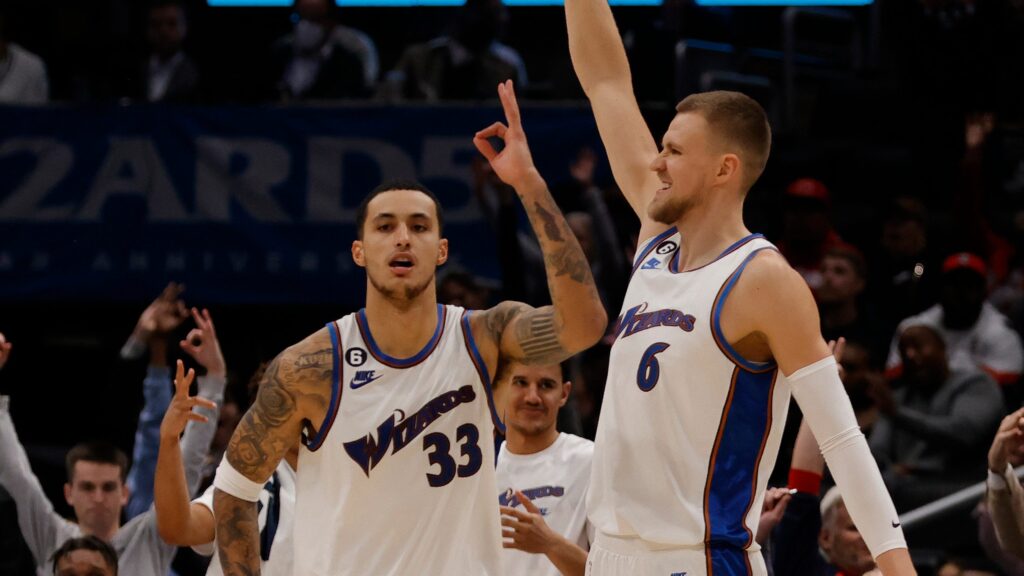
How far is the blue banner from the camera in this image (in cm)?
991

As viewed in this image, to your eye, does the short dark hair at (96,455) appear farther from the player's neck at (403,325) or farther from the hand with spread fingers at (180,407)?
the player's neck at (403,325)

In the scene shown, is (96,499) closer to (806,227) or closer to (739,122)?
(739,122)

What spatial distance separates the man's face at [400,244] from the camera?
4.86m

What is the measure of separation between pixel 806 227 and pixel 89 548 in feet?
15.9

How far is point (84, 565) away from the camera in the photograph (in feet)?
21.7

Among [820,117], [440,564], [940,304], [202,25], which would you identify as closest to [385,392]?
[440,564]

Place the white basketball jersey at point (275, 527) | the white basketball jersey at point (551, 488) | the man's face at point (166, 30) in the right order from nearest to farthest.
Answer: the white basketball jersey at point (275, 527)
the white basketball jersey at point (551, 488)
the man's face at point (166, 30)

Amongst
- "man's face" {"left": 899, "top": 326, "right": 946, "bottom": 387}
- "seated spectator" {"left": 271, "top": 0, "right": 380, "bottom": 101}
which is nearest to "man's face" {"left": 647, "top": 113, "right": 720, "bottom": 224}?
"man's face" {"left": 899, "top": 326, "right": 946, "bottom": 387}

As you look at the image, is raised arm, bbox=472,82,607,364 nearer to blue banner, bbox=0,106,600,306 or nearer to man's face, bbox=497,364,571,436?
man's face, bbox=497,364,571,436

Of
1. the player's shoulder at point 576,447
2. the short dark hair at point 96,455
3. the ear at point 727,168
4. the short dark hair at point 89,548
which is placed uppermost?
the ear at point 727,168

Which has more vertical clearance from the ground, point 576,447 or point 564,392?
point 564,392

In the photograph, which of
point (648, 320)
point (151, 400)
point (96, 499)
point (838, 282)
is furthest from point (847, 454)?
point (838, 282)

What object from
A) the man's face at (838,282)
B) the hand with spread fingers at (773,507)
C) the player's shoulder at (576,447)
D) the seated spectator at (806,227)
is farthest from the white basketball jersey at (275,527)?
the seated spectator at (806,227)

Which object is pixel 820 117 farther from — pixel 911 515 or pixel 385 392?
pixel 385 392
